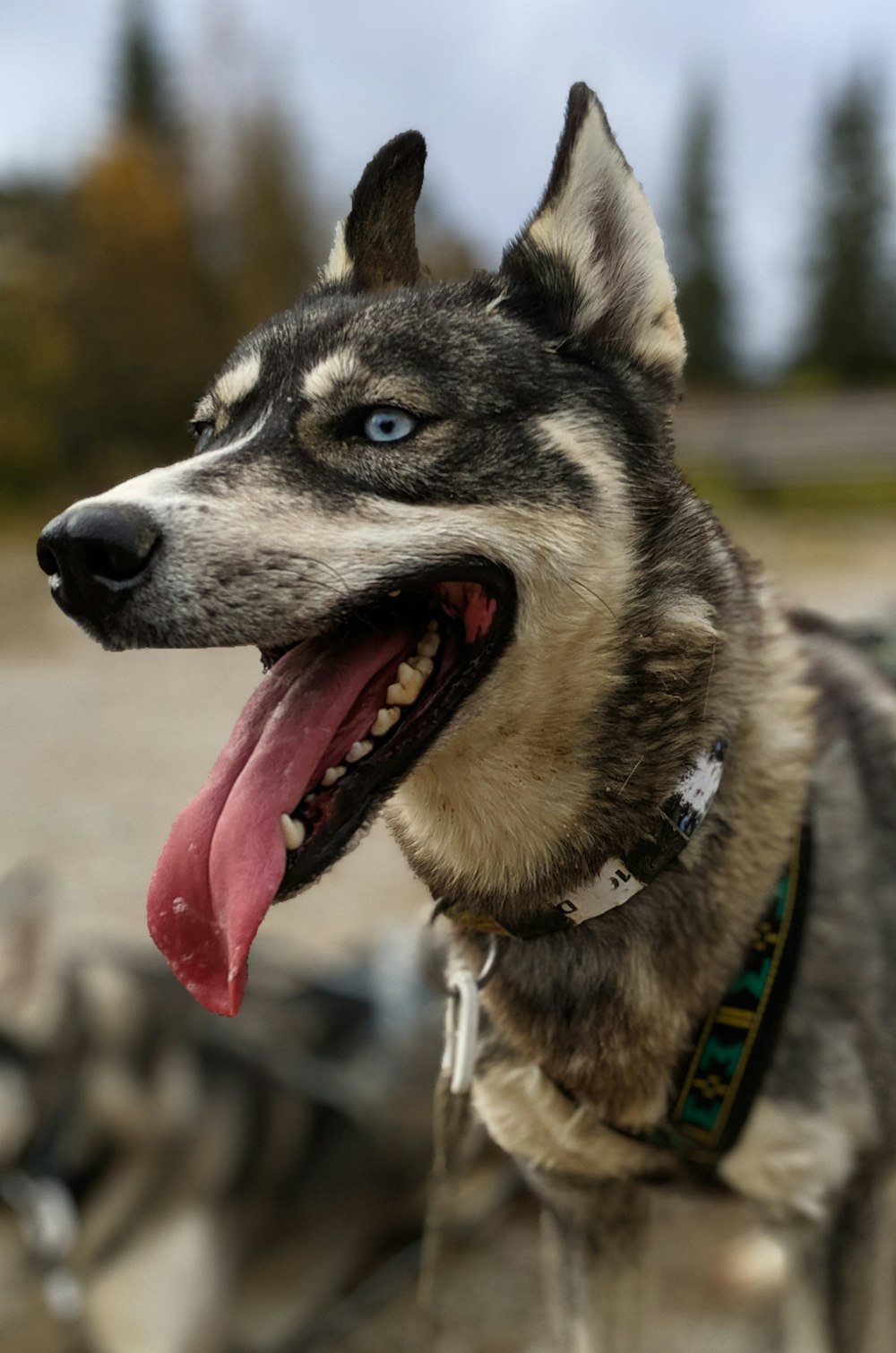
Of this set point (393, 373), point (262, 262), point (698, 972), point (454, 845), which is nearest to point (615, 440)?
point (393, 373)

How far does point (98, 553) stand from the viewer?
159 cm

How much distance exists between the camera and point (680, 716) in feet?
6.31

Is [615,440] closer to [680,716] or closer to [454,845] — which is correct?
[680,716]

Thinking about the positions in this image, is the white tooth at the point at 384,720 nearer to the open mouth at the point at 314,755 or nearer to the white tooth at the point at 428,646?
the open mouth at the point at 314,755

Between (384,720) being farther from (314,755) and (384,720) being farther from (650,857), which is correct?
(650,857)

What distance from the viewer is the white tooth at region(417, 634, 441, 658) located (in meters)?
1.83

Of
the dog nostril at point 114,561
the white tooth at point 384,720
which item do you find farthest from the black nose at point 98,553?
the white tooth at point 384,720

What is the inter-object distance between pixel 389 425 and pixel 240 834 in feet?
2.17

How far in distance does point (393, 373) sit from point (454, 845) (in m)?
→ 0.78

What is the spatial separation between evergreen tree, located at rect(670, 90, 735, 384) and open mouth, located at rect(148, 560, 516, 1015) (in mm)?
40546

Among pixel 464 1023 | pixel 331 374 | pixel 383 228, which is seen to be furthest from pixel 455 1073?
pixel 383 228

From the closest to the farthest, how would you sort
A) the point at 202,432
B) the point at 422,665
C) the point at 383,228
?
the point at 422,665 < the point at 202,432 < the point at 383,228

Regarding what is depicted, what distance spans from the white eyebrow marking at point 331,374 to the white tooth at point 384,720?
51 centimetres

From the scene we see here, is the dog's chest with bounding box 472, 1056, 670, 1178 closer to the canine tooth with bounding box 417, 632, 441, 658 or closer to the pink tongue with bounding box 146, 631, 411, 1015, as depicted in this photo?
the pink tongue with bounding box 146, 631, 411, 1015
